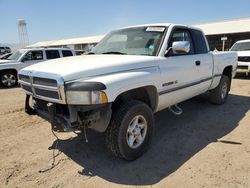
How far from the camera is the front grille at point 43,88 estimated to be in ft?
9.88

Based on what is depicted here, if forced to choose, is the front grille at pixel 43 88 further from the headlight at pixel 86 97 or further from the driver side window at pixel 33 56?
the driver side window at pixel 33 56

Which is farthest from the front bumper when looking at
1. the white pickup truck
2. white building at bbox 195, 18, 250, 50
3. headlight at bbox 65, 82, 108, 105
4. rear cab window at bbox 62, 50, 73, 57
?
white building at bbox 195, 18, 250, 50

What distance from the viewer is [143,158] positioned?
3.66m

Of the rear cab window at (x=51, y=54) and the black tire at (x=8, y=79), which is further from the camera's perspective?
the rear cab window at (x=51, y=54)

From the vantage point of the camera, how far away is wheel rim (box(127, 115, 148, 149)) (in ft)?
11.5

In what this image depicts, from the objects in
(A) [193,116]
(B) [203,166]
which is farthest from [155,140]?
(A) [193,116]

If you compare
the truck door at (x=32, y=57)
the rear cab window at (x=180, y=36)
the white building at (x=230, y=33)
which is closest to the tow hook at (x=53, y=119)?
the rear cab window at (x=180, y=36)

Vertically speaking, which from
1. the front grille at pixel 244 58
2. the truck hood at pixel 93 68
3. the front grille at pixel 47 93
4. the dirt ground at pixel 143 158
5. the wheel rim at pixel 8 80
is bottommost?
the dirt ground at pixel 143 158

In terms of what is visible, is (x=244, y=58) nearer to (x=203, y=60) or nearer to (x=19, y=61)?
(x=203, y=60)

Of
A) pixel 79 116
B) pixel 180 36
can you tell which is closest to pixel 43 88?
pixel 79 116

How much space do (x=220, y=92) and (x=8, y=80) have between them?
9131 mm

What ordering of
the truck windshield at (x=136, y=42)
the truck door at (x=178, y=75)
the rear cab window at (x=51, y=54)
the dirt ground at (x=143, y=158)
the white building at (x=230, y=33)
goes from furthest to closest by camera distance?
the white building at (x=230, y=33)
the rear cab window at (x=51, y=54)
the truck windshield at (x=136, y=42)
the truck door at (x=178, y=75)
the dirt ground at (x=143, y=158)

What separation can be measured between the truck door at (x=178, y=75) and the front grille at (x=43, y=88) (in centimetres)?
163

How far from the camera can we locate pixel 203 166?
340 cm
